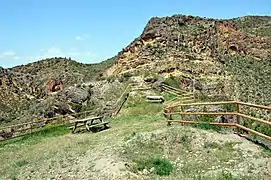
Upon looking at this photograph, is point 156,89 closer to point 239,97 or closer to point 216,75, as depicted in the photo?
point 239,97

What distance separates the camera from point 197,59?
46.4 m

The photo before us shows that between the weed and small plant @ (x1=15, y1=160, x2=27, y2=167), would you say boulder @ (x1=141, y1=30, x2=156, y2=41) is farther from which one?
the weed

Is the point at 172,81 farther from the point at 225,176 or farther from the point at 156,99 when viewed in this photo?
the point at 225,176

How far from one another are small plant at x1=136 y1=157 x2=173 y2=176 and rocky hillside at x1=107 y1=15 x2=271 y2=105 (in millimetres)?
25292

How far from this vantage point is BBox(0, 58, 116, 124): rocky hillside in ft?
115

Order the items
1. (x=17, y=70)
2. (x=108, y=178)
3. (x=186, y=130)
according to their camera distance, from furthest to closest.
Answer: (x=17, y=70) → (x=186, y=130) → (x=108, y=178)

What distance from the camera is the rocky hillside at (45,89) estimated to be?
35128mm

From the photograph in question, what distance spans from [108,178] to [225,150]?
12.7 ft

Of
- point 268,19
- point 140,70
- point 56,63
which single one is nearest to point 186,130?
point 140,70

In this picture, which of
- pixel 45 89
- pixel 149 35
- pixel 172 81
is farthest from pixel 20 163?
pixel 45 89

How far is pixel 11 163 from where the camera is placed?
14906mm

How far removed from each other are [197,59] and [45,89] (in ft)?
107

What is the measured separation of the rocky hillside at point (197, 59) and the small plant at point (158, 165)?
2529 cm

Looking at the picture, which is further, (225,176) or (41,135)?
Result: (41,135)
